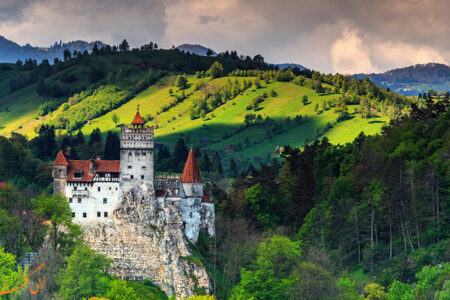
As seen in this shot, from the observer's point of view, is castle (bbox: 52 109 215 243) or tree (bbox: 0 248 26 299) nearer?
tree (bbox: 0 248 26 299)

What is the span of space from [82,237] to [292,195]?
39382 millimetres

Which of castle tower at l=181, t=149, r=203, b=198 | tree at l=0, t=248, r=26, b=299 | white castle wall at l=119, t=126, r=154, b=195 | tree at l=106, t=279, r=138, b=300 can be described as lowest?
tree at l=106, t=279, r=138, b=300

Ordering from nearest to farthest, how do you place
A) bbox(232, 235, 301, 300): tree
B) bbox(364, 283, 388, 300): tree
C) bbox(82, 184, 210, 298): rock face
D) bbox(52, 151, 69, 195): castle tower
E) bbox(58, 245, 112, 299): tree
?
bbox(364, 283, 388, 300): tree → bbox(58, 245, 112, 299): tree → bbox(232, 235, 301, 300): tree → bbox(82, 184, 210, 298): rock face → bbox(52, 151, 69, 195): castle tower

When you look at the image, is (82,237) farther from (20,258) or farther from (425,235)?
(425,235)

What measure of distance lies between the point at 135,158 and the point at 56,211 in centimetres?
1307

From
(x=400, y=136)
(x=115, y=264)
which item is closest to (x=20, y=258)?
(x=115, y=264)

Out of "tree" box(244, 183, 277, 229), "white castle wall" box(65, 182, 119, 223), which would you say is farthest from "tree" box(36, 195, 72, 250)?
"tree" box(244, 183, 277, 229)

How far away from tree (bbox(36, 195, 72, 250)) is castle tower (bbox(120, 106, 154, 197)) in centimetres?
798

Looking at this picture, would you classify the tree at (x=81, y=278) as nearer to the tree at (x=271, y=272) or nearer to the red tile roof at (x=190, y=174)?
the tree at (x=271, y=272)

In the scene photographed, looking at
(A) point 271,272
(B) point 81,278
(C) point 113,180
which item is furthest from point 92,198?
(A) point 271,272

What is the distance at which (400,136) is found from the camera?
411 feet

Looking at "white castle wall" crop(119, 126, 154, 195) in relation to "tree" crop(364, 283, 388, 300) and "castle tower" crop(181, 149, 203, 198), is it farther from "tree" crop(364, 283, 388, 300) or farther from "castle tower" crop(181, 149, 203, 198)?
"tree" crop(364, 283, 388, 300)

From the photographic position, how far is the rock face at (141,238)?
329 ft

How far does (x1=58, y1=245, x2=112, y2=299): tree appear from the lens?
91.2 metres
